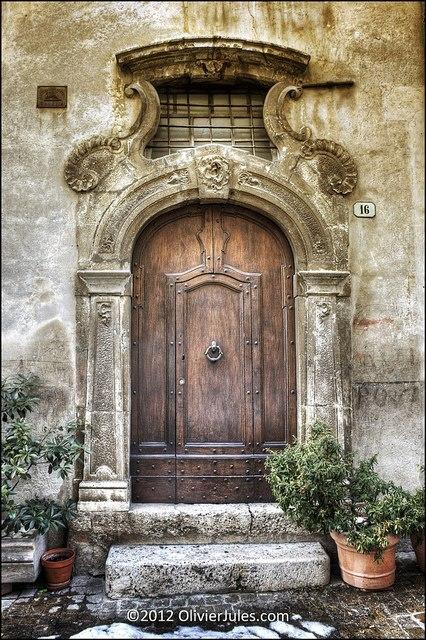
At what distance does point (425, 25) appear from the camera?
4.78 metres

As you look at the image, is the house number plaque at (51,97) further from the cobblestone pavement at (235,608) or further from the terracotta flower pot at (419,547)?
the terracotta flower pot at (419,547)

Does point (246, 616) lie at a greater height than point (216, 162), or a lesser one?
lesser

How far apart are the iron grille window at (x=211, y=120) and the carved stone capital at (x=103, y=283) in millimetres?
1202

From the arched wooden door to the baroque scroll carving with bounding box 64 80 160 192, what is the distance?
632 mm

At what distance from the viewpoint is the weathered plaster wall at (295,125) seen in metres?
4.59

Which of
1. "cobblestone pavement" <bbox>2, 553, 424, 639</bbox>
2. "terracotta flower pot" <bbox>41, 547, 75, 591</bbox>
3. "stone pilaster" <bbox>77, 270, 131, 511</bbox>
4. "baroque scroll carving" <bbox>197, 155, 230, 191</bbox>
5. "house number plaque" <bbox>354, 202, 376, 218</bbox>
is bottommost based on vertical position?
"cobblestone pavement" <bbox>2, 553, 424, 639</bbox>

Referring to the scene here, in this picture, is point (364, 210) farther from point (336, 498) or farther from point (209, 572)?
point (209, 572)

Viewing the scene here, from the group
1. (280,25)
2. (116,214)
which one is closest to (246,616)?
(116,214)

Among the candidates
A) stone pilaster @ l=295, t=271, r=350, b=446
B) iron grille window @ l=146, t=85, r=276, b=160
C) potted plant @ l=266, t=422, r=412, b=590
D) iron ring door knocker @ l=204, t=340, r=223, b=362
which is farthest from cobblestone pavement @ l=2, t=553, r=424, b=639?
iron grille window @ l=146, t=85, r=276, b=160

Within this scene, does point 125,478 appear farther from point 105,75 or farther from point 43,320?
point 105,75

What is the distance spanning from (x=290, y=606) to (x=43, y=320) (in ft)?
9.59

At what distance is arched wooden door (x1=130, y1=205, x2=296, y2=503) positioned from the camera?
15.4ft

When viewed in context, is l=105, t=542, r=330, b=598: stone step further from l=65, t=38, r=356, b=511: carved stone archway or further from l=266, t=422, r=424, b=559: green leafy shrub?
l=65, t=38, r=356, b=511: carved stone archway

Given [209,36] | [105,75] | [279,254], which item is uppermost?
[209,36]
